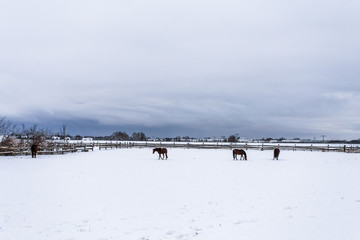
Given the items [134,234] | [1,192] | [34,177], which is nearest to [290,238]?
[134,234]

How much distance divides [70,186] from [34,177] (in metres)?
3.89

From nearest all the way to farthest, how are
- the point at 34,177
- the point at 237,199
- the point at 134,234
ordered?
the point at 134,234 → the point at 237,199 → the point at 34,177

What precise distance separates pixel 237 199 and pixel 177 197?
217cm

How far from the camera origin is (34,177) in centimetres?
1563

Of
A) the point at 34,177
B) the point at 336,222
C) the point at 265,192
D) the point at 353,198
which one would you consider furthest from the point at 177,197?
the point at 34,177

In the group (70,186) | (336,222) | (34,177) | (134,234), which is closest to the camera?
(134,234)

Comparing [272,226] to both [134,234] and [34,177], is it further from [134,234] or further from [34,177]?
[34,177]

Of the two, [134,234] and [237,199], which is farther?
[237,199]

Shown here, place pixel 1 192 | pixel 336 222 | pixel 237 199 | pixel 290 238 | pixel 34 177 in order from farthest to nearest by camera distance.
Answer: pixel 34 177 → pixel 1 192 → pixel 237 199 → pixel 336 222 → pixel 290 238

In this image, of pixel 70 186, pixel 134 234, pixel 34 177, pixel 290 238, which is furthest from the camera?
pixel 34 177

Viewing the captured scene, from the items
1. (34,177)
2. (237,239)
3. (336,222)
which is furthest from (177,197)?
(34,177)

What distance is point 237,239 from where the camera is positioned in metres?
6.79

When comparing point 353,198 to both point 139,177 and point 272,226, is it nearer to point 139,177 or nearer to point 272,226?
point 272,226

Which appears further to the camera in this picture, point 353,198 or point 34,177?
point 34,177
